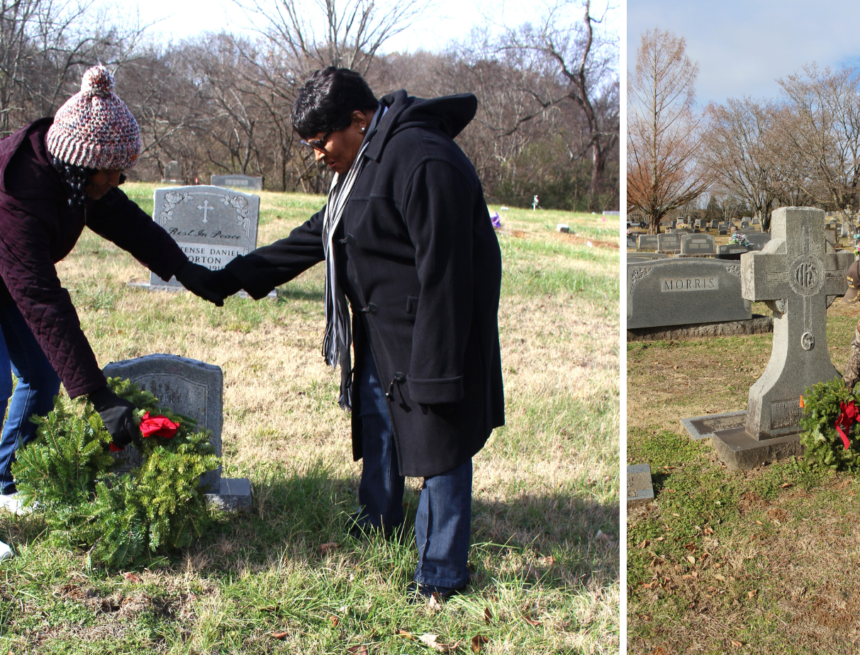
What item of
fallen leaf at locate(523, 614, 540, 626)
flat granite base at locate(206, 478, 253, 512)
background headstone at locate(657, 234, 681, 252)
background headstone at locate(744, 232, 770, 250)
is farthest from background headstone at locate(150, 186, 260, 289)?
background headstone at locate(744, 232, 770, 250)

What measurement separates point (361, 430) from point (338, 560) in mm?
532

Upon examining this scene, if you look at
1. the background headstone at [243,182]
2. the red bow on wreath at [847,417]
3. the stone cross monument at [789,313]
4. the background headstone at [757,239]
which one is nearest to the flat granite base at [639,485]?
the stone cross monument at [789,313]

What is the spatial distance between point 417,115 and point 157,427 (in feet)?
4.91

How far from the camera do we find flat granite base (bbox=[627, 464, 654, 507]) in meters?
3.96

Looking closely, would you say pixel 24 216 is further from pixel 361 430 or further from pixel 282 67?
pixel 282 67

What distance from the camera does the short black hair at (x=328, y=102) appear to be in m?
2.21

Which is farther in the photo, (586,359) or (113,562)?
(586,359)

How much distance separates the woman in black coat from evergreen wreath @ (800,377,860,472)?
277cm

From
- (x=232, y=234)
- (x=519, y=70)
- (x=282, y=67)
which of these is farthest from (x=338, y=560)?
(x=519, y=70)

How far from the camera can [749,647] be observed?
283cm

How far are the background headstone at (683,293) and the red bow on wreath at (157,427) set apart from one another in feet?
20.2

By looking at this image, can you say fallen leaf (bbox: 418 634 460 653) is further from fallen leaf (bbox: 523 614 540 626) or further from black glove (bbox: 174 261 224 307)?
black glove (bbox: 174 261 224 307)

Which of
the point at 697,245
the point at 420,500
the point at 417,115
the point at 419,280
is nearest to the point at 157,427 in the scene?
the point at 420,500

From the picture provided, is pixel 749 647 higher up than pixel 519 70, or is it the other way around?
pixel 519 70
